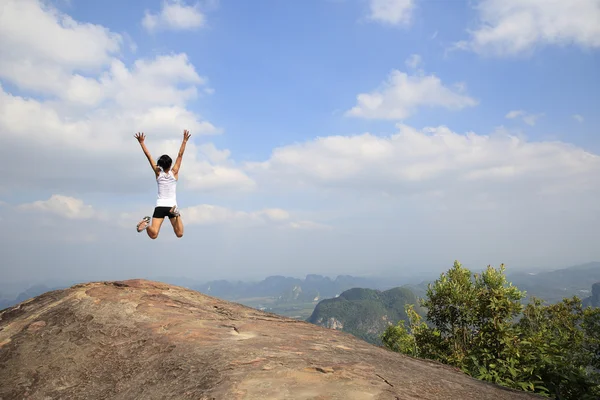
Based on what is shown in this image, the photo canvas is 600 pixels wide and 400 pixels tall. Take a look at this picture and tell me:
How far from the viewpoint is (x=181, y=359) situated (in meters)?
8.65

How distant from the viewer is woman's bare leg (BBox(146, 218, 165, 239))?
15070 millimetres

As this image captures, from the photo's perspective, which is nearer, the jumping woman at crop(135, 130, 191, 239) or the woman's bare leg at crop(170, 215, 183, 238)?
the jumping woman at crop(135, 130, 191, 239)

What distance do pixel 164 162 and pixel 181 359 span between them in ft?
29.7

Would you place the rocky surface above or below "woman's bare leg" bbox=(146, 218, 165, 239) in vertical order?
below

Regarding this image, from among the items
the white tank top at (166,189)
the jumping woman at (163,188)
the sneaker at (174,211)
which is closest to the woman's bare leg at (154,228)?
the jumping woman at (163,188)

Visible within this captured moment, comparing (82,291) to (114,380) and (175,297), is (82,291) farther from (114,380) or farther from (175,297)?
(114,380)

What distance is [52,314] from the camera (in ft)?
38.3

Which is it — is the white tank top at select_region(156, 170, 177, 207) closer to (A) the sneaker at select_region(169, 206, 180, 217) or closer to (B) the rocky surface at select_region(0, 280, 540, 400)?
(A) the sneaker at select_region(169, 206, 180, 217)

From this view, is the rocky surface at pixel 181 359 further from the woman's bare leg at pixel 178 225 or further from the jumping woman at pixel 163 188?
the woman's bare leg at pixel 178 225

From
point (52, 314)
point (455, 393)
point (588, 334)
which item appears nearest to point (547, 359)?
point (455, 393)

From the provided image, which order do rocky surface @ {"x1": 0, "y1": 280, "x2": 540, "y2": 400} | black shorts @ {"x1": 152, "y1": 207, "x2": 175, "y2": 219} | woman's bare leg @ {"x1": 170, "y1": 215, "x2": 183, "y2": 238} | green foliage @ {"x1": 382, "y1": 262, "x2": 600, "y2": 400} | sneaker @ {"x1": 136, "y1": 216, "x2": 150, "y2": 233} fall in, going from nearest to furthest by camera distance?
rocky surface @ {"x1": 0, "y1": 280, "x2": 540, "y2": 400}
sneaker @ {"x1": 136, "y1": 216, "x2": 150, "y2": 233}
black shorts @ {"x1": 152, "y1": 207, "x2": 175, "y2": 219}
green foliage @ {"x1": 382, "y1": 262, "x2": 600, "y2": 400}
woman's bare leg @ {"x1": 170, "y1": 215, "x2": 183, "y2": 238}

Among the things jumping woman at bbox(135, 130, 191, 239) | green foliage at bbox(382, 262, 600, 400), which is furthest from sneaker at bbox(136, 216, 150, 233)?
green foliage at bbox(382, 262, 600, 400)

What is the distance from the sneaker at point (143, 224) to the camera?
14.8m

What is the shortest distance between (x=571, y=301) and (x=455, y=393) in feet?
226
